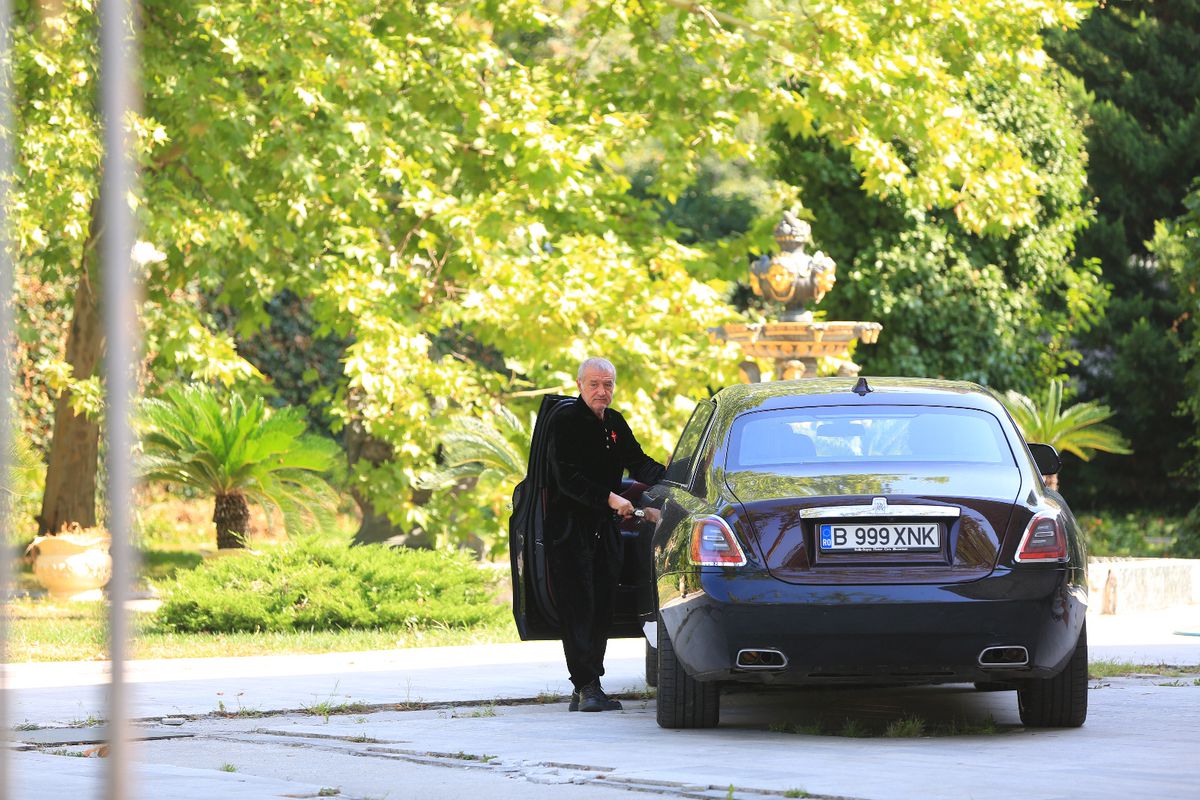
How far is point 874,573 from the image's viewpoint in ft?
25.2

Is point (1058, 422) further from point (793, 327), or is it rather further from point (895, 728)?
point (895, 728)

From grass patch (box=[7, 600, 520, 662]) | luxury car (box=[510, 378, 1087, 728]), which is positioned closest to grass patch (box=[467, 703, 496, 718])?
luxury car (box=[510, 378, 1087, 728])

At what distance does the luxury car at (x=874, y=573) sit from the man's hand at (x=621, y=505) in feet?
1.76

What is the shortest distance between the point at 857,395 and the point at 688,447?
113 cm

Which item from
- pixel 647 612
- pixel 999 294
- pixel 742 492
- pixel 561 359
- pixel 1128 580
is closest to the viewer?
pixel 742 492

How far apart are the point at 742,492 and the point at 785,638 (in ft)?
2.31

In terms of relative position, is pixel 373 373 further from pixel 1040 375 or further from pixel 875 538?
pixel 1040 375

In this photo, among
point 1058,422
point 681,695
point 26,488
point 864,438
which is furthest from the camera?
point 26,488

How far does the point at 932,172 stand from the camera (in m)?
20.6

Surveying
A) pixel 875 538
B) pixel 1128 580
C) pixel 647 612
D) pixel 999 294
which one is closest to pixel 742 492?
pixel 875 538

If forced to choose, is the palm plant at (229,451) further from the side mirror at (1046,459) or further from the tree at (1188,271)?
the tree at (1188,271)

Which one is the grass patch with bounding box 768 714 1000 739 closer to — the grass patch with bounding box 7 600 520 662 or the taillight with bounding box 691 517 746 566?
the taillight with bounding box 691 517 746 566

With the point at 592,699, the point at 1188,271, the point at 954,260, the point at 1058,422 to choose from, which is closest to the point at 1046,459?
the point at 592,699

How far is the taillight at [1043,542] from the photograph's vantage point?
7797 millimetres
